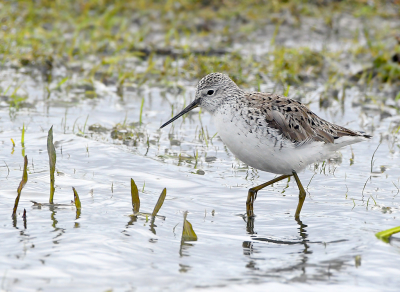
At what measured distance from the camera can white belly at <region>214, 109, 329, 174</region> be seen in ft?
20.2

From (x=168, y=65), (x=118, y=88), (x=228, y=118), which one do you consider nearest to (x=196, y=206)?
(x=228, y=118)

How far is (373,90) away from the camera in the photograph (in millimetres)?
11383

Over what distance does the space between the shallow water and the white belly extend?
576mm

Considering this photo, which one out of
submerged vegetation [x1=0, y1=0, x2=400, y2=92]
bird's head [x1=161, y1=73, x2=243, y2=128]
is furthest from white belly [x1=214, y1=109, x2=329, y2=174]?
submerged vegetation [x1=0, y1=0, x2=400, y2=92]

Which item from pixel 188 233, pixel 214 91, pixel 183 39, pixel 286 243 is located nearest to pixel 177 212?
pixel 188 233

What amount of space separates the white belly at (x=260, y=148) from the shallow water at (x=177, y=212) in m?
0.58

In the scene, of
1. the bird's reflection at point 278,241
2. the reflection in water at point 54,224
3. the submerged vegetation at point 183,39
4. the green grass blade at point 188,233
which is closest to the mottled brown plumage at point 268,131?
the bird's reflection at point 278,241

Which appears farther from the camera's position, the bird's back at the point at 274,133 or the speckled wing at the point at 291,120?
the speckled wing at the point at 291,120

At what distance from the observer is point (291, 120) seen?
6570mm

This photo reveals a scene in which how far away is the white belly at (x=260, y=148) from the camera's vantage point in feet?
20.2

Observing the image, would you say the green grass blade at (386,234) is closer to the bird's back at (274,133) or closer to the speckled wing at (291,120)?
the bird's back at (274,133)

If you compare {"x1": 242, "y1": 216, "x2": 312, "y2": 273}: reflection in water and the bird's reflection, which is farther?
the bird's reflection

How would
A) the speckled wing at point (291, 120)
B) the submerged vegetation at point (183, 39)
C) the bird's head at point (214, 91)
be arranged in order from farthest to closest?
the submerged vegetation at point (183, 39) → the bird's head at point (214, 91) → the speckled wing at point (291, 120)

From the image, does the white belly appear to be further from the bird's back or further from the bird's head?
the bird's head
